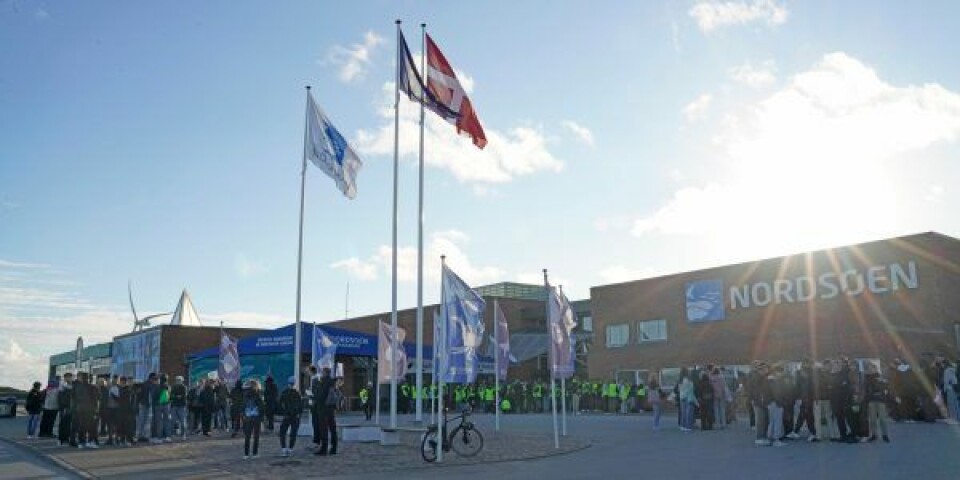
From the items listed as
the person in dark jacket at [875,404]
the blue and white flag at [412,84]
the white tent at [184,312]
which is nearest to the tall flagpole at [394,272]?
the blue and white flag at [412,84]

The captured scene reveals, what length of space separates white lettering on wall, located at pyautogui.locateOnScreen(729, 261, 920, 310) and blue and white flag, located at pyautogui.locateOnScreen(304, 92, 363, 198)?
22.3 m

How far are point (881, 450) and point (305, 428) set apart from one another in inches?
584

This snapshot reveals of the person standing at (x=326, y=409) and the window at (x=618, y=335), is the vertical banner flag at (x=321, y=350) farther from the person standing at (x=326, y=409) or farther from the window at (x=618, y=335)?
the window at (x=618, y=335)

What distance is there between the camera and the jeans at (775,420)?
17297 mm

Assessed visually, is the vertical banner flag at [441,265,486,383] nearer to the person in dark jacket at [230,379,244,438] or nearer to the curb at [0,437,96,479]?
the curb at [0,437,96,479]

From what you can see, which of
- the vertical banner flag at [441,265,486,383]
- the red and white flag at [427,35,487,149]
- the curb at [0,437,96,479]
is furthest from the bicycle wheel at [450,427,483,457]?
the red and white flag at [427,35,487,149]

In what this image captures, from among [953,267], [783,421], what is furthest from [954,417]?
[953,267]

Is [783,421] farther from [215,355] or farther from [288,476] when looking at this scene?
[215,355]

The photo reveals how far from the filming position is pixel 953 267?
103 ft

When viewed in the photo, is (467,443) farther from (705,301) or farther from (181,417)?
(705,301)

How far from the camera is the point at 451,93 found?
2052cm

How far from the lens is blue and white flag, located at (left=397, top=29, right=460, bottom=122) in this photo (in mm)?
20234

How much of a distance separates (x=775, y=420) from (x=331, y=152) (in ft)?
42.5

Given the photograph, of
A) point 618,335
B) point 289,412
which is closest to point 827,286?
point 618,335
